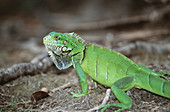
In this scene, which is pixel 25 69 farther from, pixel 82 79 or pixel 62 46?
pixel 82 79

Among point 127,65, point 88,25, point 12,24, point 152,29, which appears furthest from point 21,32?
point 127,65

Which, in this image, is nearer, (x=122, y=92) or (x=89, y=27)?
(x=122, y=92)

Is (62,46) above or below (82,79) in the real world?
above

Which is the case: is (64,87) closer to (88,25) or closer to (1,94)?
(1,94)

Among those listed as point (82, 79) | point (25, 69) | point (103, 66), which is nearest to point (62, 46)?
point (82, 79)

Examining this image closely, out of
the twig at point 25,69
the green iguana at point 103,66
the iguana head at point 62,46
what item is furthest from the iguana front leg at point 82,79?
the twig at point 25,69

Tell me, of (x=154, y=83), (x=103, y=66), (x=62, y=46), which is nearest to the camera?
(x=154, y=83)

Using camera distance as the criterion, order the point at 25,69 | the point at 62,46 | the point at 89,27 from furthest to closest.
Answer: the point at 89,27 < the point at 25,69 < the point at 62,46
